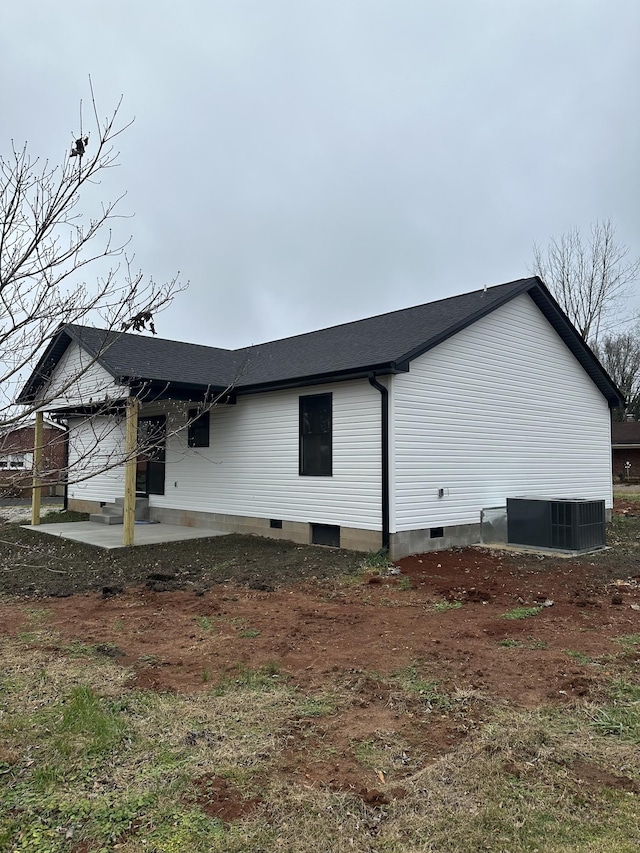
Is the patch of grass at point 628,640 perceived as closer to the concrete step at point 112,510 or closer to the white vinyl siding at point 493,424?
the white vinyl siding at point 493,424

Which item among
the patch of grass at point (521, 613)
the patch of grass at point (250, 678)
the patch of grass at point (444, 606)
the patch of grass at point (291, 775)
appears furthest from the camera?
the patch of grass at point (444, 606)

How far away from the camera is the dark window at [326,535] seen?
10.6 m

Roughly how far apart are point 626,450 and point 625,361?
10.7 metres

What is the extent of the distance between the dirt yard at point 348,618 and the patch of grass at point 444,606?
2 centimetres

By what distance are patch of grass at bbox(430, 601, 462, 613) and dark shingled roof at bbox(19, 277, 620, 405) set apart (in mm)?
3942

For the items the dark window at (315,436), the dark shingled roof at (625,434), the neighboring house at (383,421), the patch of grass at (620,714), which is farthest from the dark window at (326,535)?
the dark shingled roof at (625,434)

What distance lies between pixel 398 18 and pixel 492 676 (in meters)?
10.9

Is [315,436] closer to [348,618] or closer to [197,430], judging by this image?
[197,430]

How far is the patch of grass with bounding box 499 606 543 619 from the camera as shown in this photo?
6.24m

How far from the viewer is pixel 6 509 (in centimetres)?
1995

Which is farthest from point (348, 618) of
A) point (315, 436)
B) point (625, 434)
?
point (625, 434)

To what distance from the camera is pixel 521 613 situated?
Answer: 250 inches

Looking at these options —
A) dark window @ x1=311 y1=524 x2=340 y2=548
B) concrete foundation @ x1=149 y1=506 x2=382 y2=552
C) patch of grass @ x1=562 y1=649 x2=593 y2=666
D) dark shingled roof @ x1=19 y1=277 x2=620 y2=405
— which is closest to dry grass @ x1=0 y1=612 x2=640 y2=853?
patch of grass @ x1=562 y1=649 x2=593 y2=666

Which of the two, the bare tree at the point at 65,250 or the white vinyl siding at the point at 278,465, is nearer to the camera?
the bare tree at the point at 65,250
